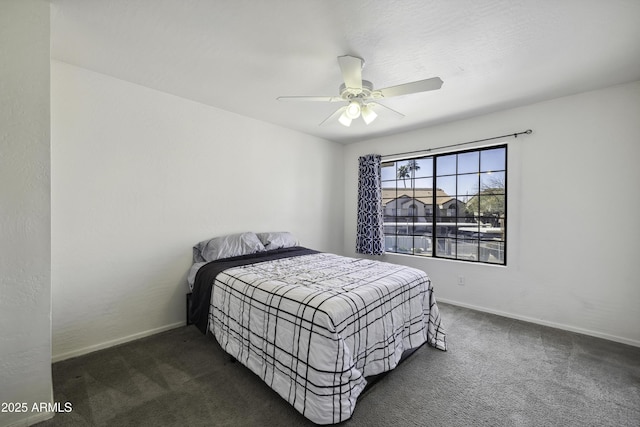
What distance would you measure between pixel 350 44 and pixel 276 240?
234 centimetres

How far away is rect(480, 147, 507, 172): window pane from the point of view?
10.8 feet

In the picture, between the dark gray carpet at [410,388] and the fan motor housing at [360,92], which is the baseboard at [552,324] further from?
the fan motor housing at [360,92]

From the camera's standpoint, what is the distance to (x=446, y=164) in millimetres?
3809

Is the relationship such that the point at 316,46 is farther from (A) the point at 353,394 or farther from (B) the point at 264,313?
(A) the point at 353,394

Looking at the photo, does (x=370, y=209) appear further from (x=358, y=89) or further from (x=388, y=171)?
(x=358, y=89)

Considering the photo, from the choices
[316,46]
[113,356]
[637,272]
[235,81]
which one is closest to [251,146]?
[235,81]

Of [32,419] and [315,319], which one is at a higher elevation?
[315,319]

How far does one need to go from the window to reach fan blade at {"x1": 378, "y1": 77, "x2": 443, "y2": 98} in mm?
1992

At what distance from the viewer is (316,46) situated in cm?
194

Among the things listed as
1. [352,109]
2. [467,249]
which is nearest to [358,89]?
[352,109]

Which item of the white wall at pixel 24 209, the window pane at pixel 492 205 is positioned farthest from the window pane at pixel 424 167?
the white wall at pixel 24 209

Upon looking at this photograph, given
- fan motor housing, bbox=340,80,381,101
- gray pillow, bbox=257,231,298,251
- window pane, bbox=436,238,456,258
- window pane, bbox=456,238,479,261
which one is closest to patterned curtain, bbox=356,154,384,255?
window pane, bbox=436,238,456,258

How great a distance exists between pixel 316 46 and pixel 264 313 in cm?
194

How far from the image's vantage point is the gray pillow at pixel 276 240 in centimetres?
341
